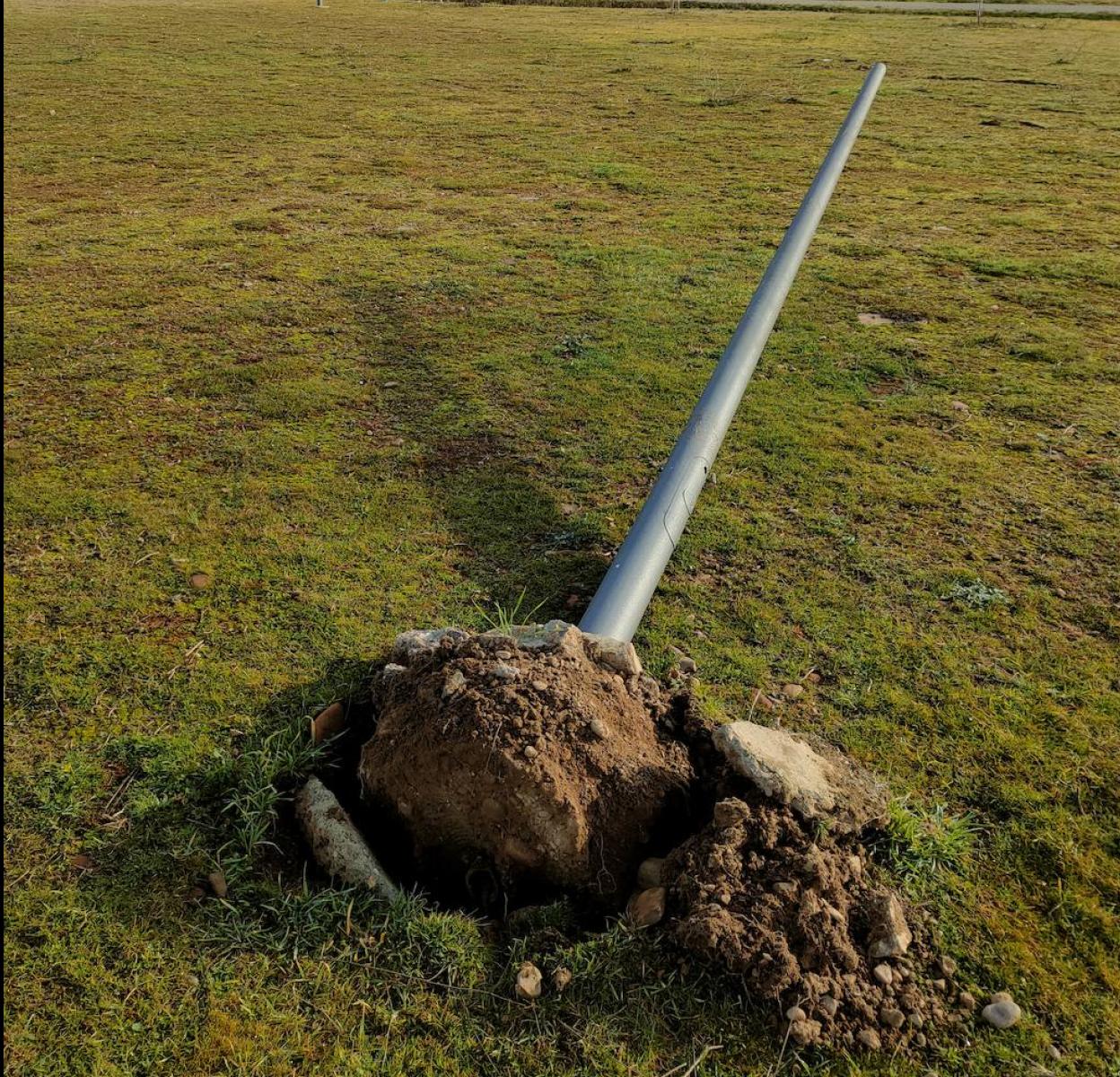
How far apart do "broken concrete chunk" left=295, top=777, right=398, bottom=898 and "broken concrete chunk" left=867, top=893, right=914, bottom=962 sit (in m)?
1.13

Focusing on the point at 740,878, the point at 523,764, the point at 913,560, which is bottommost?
the point at 913,560

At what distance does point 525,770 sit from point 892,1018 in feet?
3.17

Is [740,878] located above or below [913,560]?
above

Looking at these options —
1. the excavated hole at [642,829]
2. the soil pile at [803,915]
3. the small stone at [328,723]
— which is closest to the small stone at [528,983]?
the excavated hole at [642,829]

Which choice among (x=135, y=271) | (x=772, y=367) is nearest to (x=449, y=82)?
(x=135, y=271)

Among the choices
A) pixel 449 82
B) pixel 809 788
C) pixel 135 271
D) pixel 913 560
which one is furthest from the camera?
pixel 449 82

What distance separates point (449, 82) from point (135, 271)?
8205 millimetres

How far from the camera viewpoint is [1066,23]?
65.3 ft

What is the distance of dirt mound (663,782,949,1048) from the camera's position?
211 centimetres

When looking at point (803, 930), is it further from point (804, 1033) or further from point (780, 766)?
point (780, 766)

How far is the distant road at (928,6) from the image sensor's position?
834 inches

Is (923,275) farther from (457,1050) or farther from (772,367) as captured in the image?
(457,1050)

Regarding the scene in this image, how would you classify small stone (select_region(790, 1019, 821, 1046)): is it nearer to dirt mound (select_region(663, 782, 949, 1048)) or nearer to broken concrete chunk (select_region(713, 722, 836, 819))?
dirt mound (select_region(663, 782, 949, 1048))

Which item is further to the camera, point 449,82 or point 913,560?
point 449,82
